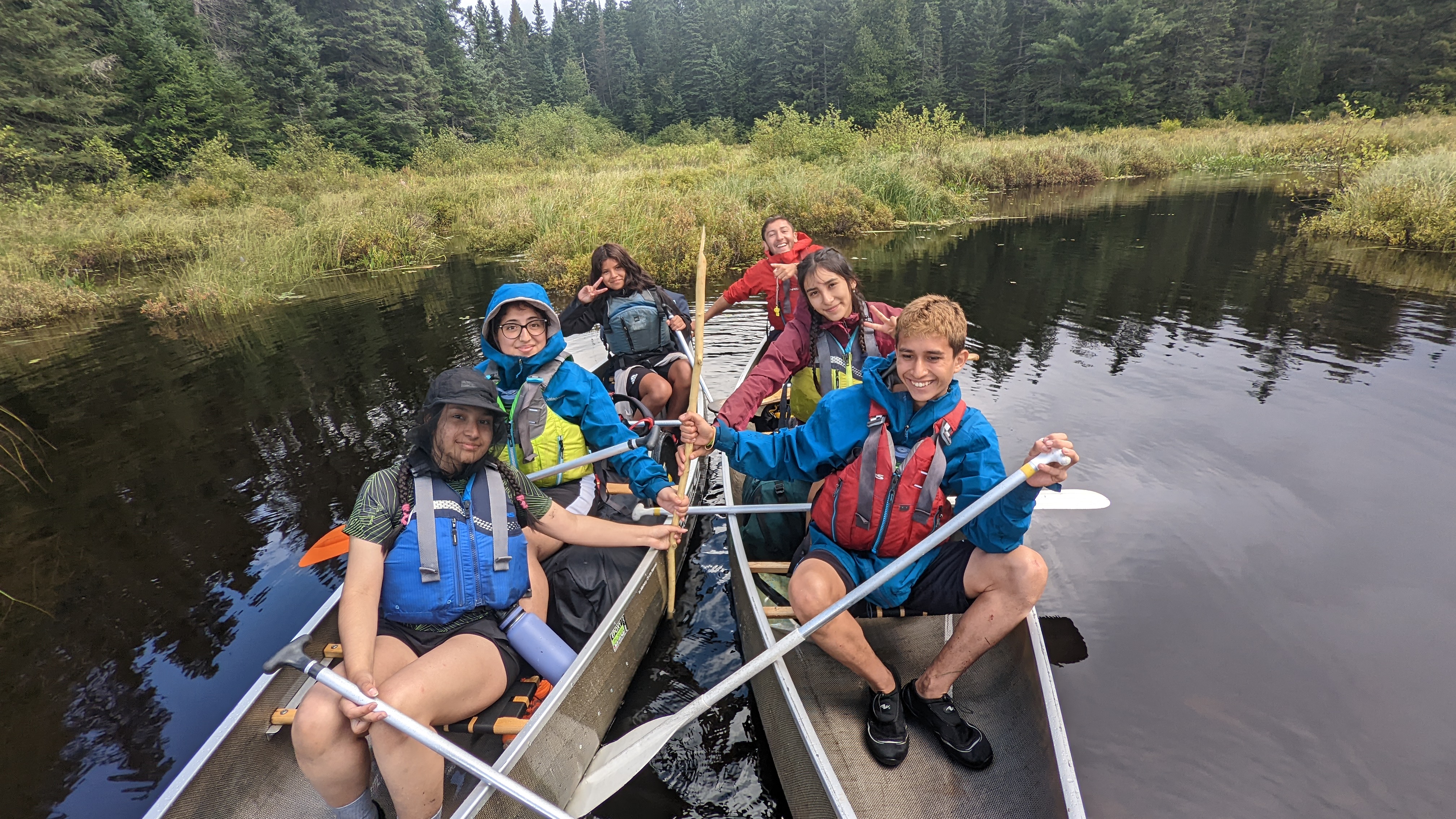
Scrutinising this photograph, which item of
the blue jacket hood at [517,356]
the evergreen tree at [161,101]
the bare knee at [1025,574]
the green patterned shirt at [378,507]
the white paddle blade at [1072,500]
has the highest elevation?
the evergreen tree at [161,101]

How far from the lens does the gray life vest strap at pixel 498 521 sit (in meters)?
2.36

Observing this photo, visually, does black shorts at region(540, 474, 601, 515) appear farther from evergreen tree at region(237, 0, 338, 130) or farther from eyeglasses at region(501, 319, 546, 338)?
evergreen tree at region(237, 0, 338, 130)

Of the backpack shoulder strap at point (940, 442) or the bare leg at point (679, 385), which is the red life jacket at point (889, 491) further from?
the bare leg at point (679, 385)

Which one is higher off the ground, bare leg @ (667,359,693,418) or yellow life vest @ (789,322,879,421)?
yellow life vest @ (789,322,879,421)

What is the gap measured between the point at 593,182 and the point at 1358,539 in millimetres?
16830

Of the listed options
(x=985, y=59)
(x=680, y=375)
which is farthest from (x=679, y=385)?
(x=985, y=59)

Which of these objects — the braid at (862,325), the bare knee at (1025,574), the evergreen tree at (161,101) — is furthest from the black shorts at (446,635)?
the evergreen tree at (161,101)

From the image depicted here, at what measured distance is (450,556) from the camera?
230 cm

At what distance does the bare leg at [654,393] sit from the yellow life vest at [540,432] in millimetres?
1611

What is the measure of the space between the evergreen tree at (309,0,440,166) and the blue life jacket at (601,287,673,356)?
3248cm

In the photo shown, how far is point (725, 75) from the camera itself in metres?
62.1

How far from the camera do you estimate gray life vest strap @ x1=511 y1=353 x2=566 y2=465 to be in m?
3.33

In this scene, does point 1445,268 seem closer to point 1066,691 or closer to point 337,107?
point 1066,691

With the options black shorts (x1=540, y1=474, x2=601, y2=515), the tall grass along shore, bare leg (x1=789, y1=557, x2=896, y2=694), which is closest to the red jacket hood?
black shorts (x1=540, y1=474, x2=601, y2=515)
